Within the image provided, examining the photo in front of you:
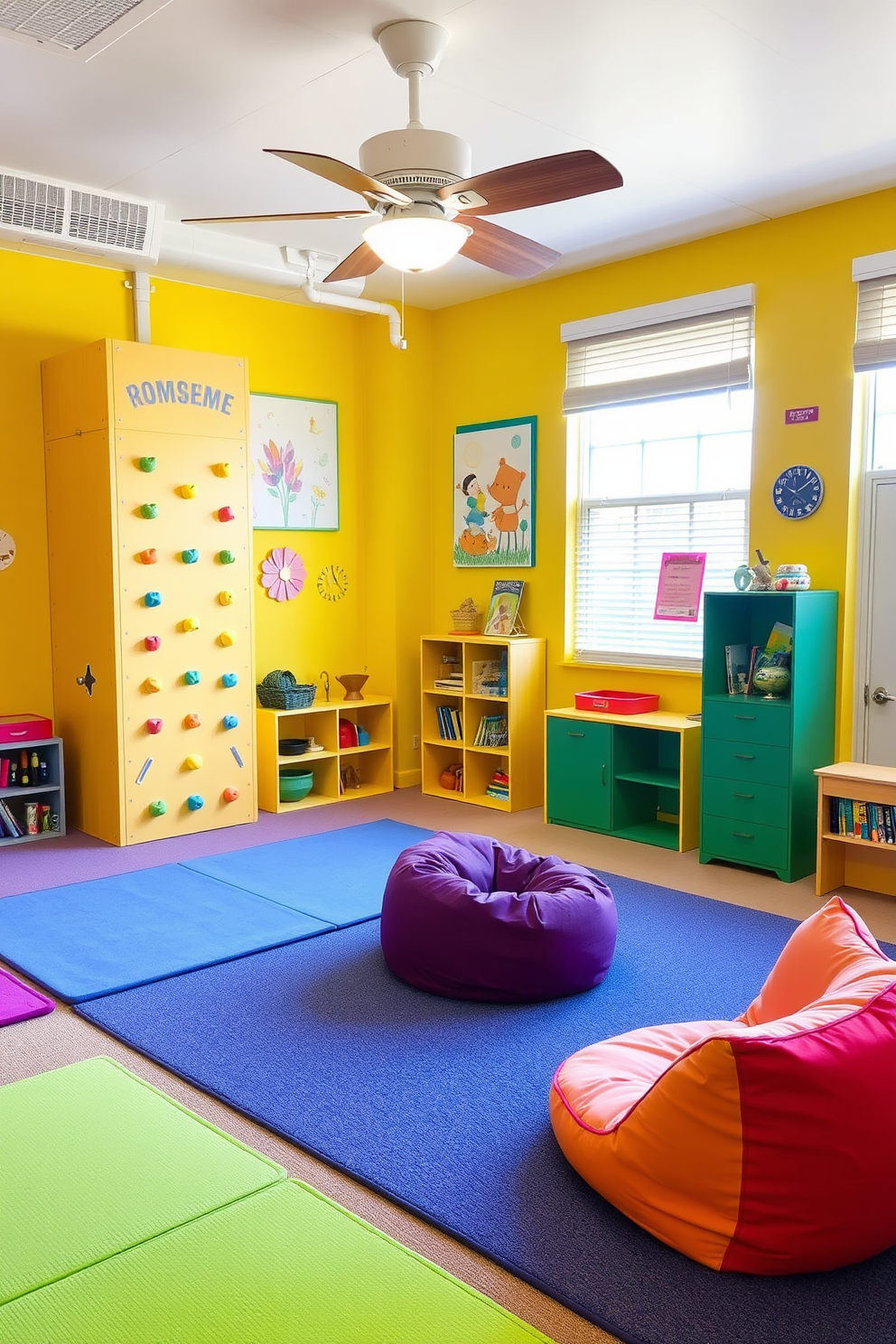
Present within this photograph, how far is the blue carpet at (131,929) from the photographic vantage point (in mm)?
3598

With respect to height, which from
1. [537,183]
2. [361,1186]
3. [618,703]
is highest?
[537,183]

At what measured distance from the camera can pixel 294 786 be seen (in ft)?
20.0

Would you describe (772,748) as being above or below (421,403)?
below

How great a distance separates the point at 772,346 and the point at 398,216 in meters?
2.52

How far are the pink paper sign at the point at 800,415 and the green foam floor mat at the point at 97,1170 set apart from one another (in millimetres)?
3997

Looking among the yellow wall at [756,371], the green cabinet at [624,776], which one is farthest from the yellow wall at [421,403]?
the green cabinet at [624,776]

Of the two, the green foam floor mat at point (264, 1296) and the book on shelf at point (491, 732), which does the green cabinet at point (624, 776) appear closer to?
the book on shelf at point (491, 732)

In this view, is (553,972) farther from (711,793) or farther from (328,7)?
(328,7)

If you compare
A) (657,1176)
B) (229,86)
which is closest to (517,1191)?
(657,1176)

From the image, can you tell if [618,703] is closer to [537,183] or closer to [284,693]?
[284,693]

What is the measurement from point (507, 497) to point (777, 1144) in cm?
479

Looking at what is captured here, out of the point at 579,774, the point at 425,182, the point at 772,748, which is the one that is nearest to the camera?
the point at 425,182

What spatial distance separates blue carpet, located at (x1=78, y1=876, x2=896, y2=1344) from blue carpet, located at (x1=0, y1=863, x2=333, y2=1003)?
0.41ft

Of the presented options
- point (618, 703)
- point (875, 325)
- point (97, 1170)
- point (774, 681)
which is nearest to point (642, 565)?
point (618, 703)
